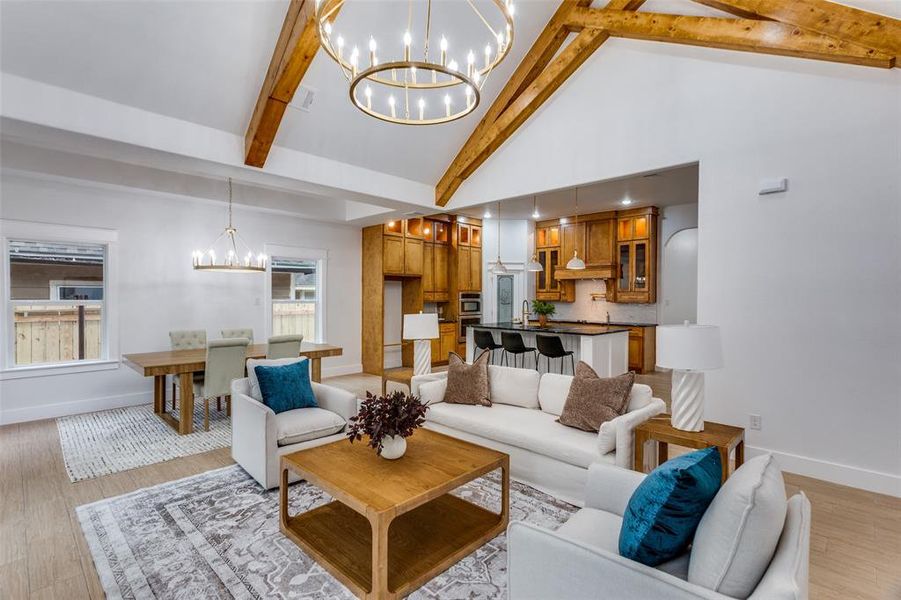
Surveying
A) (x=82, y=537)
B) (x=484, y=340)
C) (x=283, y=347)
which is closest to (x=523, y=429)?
(x=82, y=537)

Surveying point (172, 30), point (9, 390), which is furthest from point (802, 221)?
point (9, 390)

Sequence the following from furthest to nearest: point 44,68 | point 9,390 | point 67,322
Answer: point 67,322, point 9,390, point 44,68

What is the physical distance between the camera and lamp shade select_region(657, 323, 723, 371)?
258 cm

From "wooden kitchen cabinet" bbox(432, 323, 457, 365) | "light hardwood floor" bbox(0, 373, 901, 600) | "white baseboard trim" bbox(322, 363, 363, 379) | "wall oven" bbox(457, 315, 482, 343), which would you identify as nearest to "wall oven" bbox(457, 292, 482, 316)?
"wall oven" bbox(457, 315, 482, 343)

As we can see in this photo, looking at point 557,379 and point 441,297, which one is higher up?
point 441,297

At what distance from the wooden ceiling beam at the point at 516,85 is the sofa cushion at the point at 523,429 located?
310 centimetres

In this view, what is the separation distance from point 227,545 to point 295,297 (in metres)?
5.11

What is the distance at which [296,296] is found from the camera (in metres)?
7.22

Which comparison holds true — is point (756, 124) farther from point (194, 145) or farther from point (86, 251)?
point (86, 251)

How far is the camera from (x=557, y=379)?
363 centimetres

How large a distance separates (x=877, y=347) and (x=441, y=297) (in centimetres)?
624

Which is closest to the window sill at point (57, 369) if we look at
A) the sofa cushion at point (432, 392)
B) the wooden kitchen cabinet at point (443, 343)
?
the sofa cushion at point (432, 392)

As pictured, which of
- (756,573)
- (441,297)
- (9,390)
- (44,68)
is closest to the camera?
(756,573)

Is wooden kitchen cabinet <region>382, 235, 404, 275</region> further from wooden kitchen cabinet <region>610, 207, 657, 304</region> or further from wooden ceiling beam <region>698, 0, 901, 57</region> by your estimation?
wooden ceiling beam <region>698, 0, 901, 57</region>
